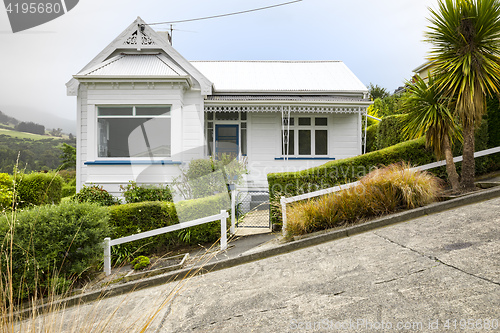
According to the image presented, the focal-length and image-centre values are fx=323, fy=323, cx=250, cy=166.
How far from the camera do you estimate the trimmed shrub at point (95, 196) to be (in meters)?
9.58

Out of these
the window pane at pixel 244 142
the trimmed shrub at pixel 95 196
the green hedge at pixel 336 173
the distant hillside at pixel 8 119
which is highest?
the distant hillside at pixel 8 119

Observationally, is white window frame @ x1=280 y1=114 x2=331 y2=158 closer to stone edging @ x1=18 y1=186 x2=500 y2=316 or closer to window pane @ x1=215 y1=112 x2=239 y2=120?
window pane @ x1=215 y1=112 x2=239 y2=120

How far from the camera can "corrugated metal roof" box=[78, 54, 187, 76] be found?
1092cm

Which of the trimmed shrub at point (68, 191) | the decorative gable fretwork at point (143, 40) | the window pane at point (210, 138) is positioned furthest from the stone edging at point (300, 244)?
the trimmed shrub at point (68, 191)

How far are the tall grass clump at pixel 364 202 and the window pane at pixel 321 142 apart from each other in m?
7.36

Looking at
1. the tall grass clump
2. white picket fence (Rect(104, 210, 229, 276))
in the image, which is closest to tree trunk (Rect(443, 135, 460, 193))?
the tall grass clump

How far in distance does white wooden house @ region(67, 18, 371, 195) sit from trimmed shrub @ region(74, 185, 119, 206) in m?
0.67

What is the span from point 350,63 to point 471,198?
1405cm

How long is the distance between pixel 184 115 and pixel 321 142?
5.96 meters

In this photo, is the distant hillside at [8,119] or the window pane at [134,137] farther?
the distant hillside at [8,119]

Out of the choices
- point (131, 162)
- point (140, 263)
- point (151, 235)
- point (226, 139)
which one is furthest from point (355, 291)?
point (226, 139)

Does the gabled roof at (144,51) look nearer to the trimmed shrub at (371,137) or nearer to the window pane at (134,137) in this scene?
the window pane at (134,137)

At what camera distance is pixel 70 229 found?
5707 mm

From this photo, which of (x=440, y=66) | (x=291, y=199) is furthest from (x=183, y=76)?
(x=440, y=66)
